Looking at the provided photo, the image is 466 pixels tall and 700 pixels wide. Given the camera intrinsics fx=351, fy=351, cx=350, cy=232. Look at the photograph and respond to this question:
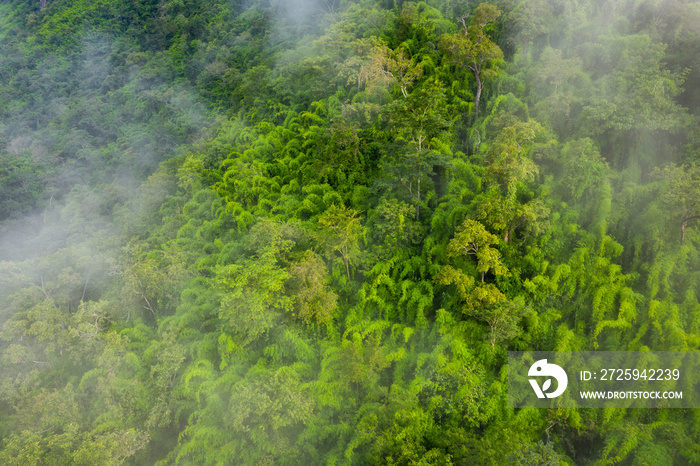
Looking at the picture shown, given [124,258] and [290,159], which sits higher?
[290,159]

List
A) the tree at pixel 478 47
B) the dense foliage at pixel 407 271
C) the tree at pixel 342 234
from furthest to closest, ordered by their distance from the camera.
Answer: the tree at pixel 478 47 → the tree at pixel 342 234 → the dense foliage at pixel 407 271

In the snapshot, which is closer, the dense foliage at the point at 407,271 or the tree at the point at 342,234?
the dense foliage at the point at 407,271

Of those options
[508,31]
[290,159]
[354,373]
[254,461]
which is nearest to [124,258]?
[290,159]

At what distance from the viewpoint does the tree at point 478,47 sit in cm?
1791

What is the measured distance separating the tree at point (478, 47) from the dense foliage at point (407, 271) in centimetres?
11

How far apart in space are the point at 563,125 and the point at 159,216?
24.4 meters

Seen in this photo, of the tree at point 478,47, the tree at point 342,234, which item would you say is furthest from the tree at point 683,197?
the tree at point 342,234

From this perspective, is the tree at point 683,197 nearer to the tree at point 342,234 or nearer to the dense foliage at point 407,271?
the dense foliage at point 407,271

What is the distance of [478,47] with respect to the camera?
18031mm

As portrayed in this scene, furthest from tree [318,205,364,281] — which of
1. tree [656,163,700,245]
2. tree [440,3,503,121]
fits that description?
tree [656,163,700,245]

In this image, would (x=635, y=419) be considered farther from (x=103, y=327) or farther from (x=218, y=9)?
(x=218, y=9)

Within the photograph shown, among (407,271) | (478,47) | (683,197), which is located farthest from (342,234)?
(478,47)

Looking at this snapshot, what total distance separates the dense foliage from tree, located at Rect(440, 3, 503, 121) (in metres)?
0.11

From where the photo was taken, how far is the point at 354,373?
41.9 feet
